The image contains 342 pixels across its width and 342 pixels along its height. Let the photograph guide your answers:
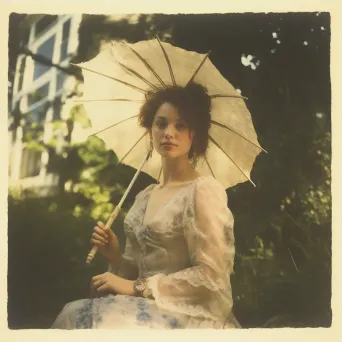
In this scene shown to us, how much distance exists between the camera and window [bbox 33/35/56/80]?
1837 mm

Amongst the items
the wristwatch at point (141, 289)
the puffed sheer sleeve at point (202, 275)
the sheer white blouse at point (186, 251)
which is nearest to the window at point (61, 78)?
the sheer white blouse at point (186, 251)

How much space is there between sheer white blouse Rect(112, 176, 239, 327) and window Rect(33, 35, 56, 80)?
60cm

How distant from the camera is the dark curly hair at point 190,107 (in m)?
1.79

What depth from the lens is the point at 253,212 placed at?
1791 millimetres

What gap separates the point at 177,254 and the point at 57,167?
0.52 metres

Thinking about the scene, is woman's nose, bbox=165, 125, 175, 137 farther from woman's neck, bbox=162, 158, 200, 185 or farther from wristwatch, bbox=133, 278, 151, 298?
wristwatch, bbox=133, 278, 151, 298

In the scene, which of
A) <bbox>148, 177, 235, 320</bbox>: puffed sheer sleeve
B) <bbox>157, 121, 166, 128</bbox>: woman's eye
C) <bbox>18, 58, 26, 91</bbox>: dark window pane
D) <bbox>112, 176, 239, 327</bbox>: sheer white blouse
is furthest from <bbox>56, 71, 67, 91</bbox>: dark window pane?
<bbox>148, 177, 235, 320</bbox>: puffed sheer sleeve

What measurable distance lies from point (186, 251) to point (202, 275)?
96 mm

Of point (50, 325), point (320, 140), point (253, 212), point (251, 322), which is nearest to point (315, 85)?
point (320, 140)

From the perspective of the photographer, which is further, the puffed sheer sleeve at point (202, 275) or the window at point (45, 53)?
the window at point (45, 53)

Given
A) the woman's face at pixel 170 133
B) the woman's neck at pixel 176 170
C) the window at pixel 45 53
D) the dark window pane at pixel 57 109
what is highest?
the window at pixel 45 53

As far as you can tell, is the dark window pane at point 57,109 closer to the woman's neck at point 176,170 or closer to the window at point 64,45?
the window at point 64,45

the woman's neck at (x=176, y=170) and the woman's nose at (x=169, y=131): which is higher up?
the woman's nose at (x=169, y=131)

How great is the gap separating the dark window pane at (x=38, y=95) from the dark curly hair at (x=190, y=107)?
13.8 inches
